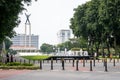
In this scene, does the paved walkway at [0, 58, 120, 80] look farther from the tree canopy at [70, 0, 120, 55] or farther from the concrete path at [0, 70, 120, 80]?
the tree canopy at [70, 0, 120, 55]

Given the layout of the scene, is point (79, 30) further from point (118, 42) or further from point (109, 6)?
point (109, 6)

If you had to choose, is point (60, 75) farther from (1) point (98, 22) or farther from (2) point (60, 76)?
(1) point (98, 22)

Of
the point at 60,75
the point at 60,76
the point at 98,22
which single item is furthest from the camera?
the point at 98,22

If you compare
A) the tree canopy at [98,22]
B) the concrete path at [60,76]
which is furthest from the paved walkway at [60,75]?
the tree canopy at [98,22]

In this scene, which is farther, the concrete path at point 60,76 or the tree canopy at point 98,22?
the tree canopy at point 98,22

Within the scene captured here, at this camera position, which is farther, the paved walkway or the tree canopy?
the tree canopy

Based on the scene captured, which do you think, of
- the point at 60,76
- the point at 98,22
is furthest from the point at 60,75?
the point at 98,22

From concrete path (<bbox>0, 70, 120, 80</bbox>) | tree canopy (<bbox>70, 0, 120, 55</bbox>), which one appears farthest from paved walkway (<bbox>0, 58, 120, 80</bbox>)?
tree canopy (<bbox>70, 0, 120, 55</bbox>)

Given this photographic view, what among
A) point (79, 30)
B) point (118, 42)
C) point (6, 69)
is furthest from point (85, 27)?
point (6, 69)

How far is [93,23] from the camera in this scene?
271 feet

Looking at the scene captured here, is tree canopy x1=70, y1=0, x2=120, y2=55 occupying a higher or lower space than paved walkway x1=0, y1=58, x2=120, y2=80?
higher

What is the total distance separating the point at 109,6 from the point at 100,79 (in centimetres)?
4544

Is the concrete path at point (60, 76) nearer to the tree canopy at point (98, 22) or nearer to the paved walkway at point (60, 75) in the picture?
A: the paved walkway at point (60, 75)

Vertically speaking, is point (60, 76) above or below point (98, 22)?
below
